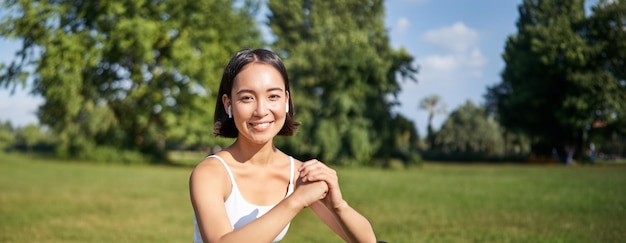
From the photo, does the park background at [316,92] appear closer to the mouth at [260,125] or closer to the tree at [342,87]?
the tree at [342,87]

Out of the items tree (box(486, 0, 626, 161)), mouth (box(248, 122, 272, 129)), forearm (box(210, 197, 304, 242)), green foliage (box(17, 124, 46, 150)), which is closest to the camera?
forearm (box(210, 197, 304, 242))

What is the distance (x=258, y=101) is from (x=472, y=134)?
114 feet

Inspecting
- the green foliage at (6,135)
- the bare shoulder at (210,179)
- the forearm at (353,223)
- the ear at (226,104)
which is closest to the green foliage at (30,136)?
the green foliage at (6,135)

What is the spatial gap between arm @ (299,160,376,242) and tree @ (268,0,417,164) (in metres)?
32.6

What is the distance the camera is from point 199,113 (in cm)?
3806


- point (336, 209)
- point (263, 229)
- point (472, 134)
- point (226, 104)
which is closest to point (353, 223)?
point (336, 209)

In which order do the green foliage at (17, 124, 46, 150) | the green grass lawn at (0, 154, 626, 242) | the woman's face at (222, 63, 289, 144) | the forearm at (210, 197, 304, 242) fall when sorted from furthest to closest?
the green foliage at (17, 124, 46, 150)
the green grass lawn at (0, 154, 626, 242)
the woman's face at (222, 63, 289, 144)
the forearm at (210, 197, 304, 242)

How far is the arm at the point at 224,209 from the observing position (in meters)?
2.80

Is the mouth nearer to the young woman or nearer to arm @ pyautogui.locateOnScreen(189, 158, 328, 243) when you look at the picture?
the young woman

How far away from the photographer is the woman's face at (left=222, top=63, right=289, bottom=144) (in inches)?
119

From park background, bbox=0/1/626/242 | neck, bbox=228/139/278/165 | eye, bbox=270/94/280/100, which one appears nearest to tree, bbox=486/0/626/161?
park background, bbox=0/1/626/242

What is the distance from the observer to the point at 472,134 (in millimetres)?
36156

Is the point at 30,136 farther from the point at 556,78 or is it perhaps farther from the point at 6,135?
the point at 556,78

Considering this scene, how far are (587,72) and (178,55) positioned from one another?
77.8ft
